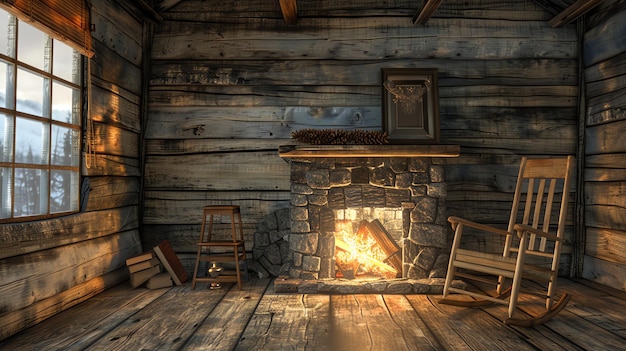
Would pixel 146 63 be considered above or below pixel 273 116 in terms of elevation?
above

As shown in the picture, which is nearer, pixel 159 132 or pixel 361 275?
pixel 361 275

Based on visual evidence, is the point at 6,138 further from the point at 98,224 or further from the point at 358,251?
the point at 358,251

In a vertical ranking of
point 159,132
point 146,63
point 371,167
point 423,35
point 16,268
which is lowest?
point 16,268

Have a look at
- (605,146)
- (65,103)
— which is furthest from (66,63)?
(605,146)

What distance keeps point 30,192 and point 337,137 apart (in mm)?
2196

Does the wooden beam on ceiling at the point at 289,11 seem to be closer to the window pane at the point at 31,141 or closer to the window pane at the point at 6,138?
the window pane at the point at 31,141

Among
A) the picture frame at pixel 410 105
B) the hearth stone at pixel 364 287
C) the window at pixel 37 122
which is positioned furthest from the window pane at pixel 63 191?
the picture frame at pixel 410 105

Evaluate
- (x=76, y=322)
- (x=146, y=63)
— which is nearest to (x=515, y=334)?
(x=76, y=322)

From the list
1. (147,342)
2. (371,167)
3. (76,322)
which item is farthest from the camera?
(371,167)

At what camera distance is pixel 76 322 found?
2590mm

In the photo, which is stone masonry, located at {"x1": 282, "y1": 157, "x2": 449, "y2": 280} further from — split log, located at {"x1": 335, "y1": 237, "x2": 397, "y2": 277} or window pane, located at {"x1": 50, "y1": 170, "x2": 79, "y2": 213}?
window pane, located at {"x1": 50, "y1": 170, "x2": 79, "y2": 213}

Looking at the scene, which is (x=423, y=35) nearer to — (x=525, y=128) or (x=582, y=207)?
(x=525, y=128)

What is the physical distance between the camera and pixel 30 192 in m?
2.64

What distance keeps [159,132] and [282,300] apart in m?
2.16
